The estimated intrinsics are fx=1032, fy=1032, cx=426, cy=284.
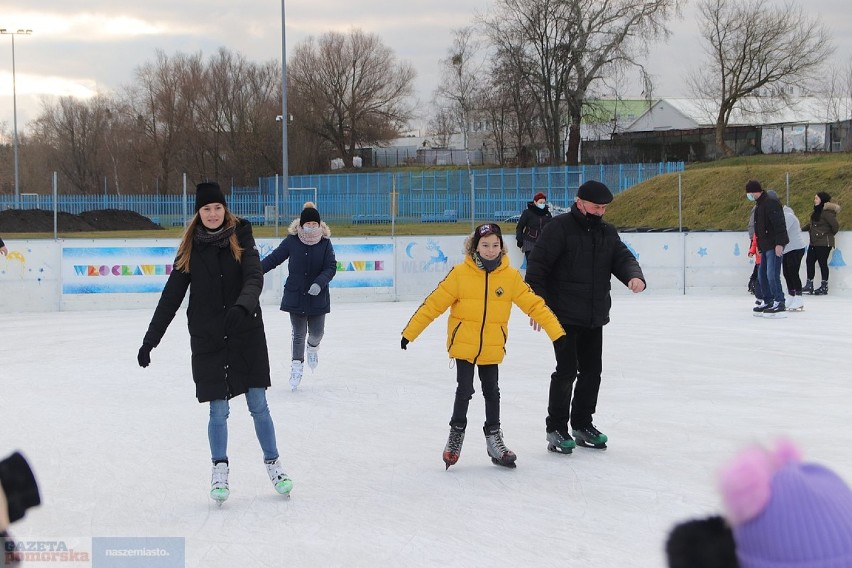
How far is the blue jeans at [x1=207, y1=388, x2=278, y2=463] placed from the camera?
507 cm

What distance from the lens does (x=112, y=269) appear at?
15531 mm

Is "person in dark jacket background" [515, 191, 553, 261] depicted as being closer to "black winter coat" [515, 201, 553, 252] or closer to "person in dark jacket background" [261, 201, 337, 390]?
"black winter coat" [515, 201, 553, 252]

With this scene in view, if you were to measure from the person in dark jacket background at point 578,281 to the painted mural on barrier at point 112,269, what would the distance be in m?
10.3

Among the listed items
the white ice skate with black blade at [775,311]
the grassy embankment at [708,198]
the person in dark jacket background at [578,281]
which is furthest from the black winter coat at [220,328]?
the grassy embankment at [708,198]

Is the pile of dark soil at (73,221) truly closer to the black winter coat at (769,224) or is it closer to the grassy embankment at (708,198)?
the grassy embankment at (708,198)

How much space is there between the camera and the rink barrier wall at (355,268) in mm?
15336

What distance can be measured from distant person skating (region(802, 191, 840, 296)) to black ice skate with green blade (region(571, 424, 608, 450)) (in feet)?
36.1

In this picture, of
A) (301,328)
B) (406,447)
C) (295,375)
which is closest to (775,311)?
(301,328)

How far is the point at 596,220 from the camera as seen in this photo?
6109 mm

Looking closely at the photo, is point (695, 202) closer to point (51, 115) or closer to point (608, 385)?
point (608, 385)

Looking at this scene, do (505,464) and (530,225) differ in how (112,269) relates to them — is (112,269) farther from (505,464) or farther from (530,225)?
(505,464)

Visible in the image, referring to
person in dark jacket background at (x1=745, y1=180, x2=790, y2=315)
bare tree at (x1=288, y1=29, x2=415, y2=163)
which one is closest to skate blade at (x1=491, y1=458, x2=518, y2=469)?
person in dark jacket background at (x1=745, y1=180, x2=790, y2=315)

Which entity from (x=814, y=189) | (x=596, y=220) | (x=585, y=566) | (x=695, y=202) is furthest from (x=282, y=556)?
(x=695, y=202)

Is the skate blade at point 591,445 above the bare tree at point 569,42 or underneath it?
underneath
